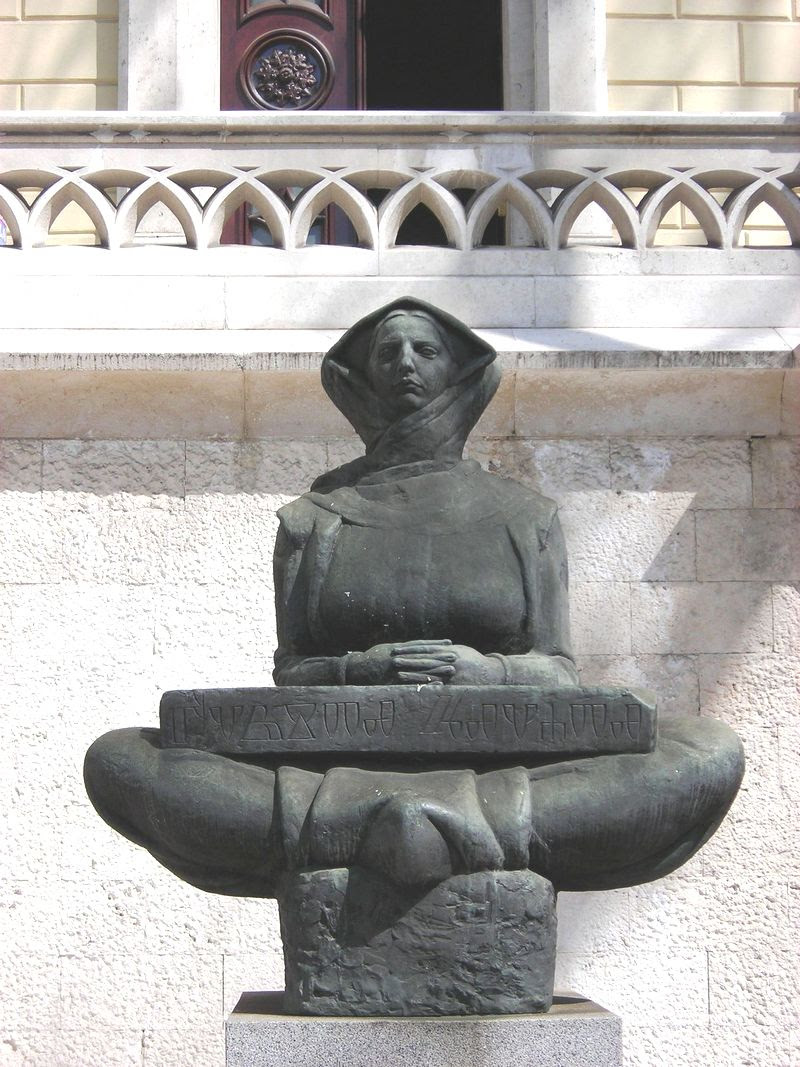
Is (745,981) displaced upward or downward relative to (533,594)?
downward

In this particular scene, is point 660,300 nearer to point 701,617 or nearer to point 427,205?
point 427,205

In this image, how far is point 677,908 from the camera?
8.68 metres

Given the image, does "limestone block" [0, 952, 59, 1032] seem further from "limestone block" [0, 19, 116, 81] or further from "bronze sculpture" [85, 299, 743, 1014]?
"limestone block" [0, 19, 116, 81]

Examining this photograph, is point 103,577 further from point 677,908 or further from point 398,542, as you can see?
point 398,542

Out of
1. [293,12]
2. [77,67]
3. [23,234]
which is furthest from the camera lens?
[293,12]

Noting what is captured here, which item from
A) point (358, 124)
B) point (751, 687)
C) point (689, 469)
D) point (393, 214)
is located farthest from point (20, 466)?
point (751, 687)

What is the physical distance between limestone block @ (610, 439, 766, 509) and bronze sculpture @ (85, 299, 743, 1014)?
3038 mm

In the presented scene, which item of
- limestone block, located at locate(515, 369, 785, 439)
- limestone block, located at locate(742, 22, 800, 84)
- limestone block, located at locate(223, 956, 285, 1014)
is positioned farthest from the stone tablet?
limestone block, located at locate(742, 22, 800, 84)

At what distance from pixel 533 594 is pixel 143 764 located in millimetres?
1115

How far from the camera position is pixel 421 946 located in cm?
545

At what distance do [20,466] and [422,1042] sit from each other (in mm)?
4328

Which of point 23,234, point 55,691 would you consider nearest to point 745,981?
point 55,691

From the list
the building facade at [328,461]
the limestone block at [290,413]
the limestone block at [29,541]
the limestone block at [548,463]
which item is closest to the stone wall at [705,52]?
the building facade at [328,461]

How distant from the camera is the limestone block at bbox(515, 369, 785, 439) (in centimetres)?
922
